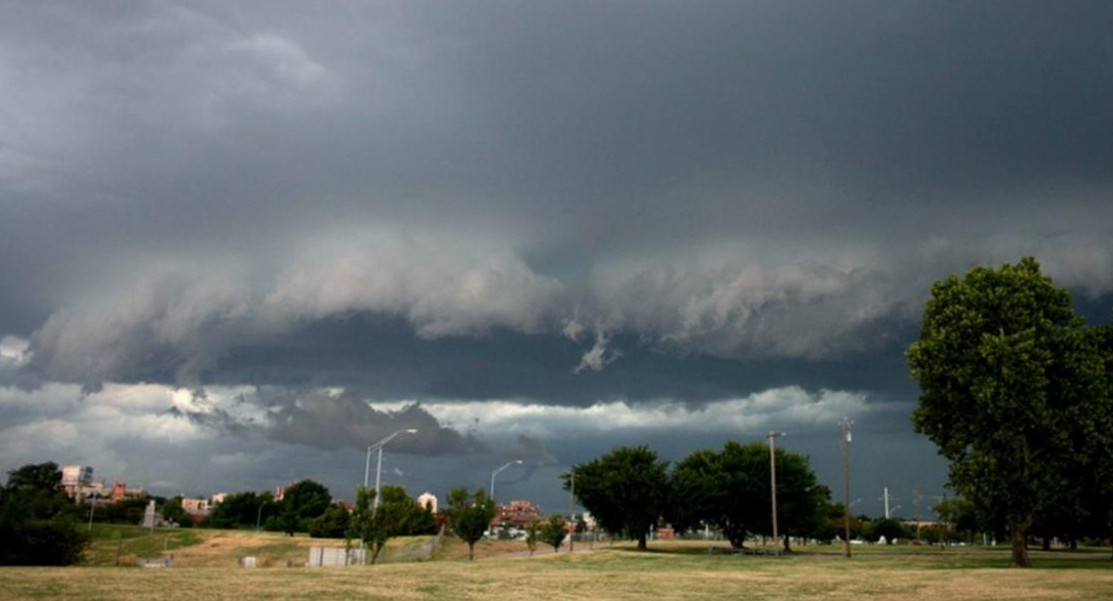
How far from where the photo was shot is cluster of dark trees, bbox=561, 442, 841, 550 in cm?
9131

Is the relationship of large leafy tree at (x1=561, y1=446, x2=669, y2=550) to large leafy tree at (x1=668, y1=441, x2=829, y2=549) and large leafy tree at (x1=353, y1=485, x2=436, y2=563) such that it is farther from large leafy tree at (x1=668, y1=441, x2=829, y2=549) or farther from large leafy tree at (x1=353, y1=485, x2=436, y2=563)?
large leafy tree at (x1=353, y1=485, x2=436, y2=563)

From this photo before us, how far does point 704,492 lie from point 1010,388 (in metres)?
46.9

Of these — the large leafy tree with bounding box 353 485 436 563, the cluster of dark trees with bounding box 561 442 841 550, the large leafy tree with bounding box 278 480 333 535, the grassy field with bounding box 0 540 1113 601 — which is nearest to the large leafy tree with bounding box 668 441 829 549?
the cluster of dark trees with bounding box 561 442 841 550

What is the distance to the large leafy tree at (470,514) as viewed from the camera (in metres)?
69.8

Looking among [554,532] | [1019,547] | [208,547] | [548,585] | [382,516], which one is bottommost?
[208,547]

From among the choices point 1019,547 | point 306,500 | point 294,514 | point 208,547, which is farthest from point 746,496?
point 306,500

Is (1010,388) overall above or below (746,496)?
above

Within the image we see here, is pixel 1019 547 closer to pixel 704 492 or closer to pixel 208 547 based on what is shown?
pixel 704 492

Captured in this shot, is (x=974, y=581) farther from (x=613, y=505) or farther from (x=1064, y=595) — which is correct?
(x=613, y=505)

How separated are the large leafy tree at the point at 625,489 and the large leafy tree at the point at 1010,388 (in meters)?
46.3

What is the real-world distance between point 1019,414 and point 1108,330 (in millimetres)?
10082

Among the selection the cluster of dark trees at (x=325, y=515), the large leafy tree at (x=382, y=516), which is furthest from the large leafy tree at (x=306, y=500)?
the large leafy tree at (x=382, y=516)

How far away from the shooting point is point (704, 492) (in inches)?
3541

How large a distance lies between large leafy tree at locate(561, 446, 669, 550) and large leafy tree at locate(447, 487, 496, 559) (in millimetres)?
25079
